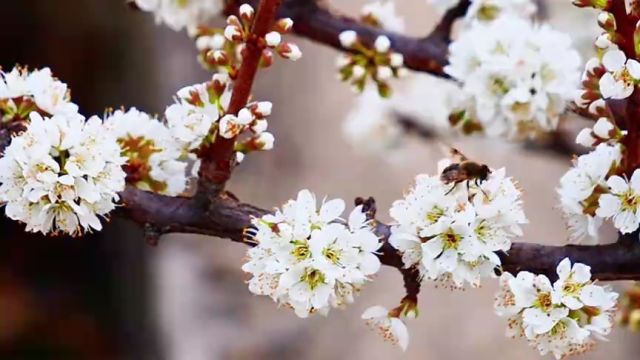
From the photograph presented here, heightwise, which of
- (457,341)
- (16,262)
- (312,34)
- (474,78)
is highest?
(16,262)

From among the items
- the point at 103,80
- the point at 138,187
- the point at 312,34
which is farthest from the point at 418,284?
the point at 103,80

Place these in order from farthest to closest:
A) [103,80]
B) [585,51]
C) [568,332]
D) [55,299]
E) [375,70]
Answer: [55,299], [103,80], [585,51], [375,70], [568,332]

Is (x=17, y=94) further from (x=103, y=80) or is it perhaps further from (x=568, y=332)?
(x=103, y=80)

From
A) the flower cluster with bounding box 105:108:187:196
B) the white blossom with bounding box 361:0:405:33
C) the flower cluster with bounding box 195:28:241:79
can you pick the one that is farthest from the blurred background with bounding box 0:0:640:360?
the flower cluster with bounding box 105:108:187:196

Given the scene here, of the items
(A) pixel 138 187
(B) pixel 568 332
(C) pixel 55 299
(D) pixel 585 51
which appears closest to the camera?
(B) pixel 568 332

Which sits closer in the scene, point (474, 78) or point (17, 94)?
point (17, 94)

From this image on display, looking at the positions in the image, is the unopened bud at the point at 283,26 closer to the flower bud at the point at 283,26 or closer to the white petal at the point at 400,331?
the flower bud at the point at 283,26

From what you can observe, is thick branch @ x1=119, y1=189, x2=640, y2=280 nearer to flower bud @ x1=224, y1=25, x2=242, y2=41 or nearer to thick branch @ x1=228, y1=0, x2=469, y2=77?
flower bud @ x1=224, y1=25, x2=242, y2=41
